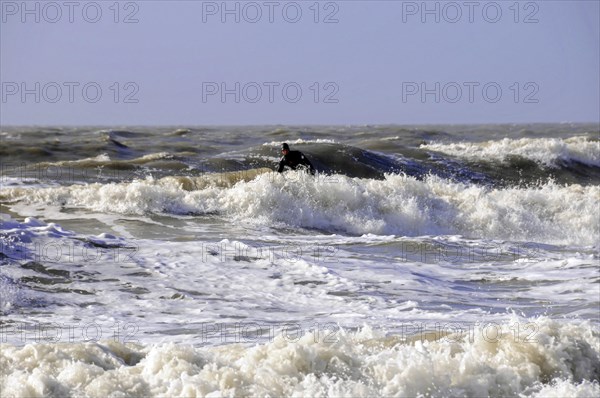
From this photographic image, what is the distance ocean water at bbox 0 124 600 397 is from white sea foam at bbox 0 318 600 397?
0.05 feet

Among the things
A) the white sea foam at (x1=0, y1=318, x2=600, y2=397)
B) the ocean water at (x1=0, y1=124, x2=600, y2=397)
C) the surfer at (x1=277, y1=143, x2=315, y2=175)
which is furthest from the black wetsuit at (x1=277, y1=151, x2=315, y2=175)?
the white sea foam at (x1=0, y1=318, x2=600, y2=397)

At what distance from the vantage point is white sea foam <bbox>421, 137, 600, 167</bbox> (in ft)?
111

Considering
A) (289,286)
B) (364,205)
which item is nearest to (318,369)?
(289,286)

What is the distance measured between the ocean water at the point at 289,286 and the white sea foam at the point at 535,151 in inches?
311

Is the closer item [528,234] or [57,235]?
[57,235]

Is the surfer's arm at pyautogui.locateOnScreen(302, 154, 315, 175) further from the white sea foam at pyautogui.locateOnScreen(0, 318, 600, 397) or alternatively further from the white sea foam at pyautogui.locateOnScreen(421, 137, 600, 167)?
the white sea foam at pyautogui.locateOnScreen(421, 137, 600, 167)

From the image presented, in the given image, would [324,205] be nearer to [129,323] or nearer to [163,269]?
[163,269]

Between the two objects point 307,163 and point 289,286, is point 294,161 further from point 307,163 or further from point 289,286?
point 289,286

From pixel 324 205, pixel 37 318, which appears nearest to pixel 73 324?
pixel 37 318

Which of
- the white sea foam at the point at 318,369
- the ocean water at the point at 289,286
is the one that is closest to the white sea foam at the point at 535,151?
the ocean water at the point at 289,286

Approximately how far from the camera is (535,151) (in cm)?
3438

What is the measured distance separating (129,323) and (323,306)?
2.31 m

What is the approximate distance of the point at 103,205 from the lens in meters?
19.6

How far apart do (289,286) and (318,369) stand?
5.07 metres
